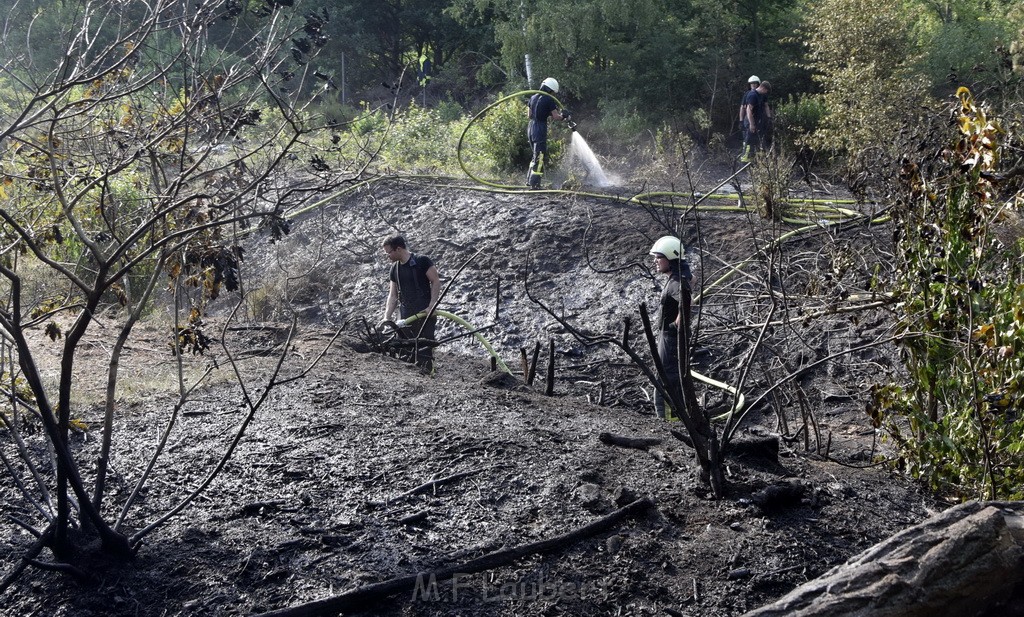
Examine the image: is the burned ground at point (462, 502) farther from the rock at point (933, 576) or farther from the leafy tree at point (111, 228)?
the rock at point (933, 576)

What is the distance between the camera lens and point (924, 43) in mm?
19250

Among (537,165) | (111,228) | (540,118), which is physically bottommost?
(111,228)

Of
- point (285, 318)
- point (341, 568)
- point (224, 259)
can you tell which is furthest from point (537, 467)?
point (285, 318)

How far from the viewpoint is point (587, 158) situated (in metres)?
17.1

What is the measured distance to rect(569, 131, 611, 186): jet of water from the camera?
1633 centimetres

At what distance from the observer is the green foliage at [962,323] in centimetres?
421

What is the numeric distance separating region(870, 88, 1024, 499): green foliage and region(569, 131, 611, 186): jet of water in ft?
37.0

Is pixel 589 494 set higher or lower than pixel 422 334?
lower

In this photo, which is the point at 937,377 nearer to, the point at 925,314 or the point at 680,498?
the point at 925,314

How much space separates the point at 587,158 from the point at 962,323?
1295 centimetres

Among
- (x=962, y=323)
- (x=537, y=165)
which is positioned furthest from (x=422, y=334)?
(x=537, y=165)

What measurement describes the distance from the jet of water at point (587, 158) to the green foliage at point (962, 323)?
37.0ft

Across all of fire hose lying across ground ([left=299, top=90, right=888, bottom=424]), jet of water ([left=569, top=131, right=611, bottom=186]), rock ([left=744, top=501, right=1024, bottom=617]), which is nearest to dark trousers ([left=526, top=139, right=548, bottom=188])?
fire hose lying across ground ([left=299, top=90, right=888, bottom=424])

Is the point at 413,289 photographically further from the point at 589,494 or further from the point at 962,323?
the point at 962,323
